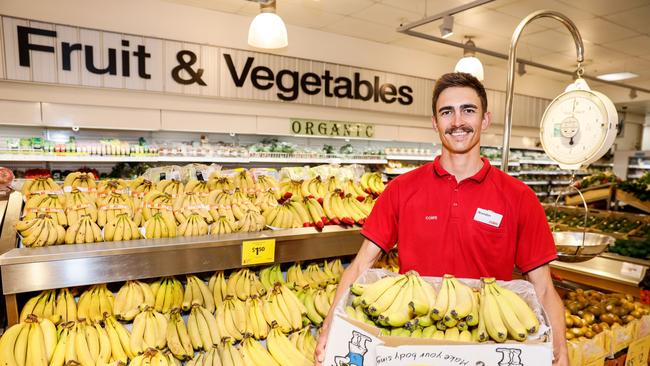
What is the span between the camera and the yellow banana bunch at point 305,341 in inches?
69.7

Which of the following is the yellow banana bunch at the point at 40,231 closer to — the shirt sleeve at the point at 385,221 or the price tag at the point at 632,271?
the shirt sleeve at the point at 385,221

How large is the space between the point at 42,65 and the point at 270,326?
452cm

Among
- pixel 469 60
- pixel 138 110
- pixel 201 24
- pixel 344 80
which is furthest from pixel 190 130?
pixel 469 60

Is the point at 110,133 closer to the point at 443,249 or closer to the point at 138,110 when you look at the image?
the point at 138,110

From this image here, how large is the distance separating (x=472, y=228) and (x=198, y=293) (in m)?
1.36

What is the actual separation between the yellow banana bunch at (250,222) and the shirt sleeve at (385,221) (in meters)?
0.66

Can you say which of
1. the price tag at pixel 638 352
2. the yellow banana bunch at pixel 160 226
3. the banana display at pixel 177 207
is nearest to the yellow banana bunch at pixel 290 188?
the banana display at pixel 177 207

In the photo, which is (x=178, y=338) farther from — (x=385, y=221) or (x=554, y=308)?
(x=554, y=308)

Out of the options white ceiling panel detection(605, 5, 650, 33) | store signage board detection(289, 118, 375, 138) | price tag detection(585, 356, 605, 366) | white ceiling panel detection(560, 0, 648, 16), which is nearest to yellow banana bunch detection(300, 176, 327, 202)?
price tag detection(585, 356, 605, 366)

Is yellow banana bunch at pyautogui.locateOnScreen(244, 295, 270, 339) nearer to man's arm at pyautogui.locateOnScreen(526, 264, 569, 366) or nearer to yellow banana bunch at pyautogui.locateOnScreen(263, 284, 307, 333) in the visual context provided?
yellow banana bunch at pyautogui.locateOnScreen(263, 284, 307, 333)

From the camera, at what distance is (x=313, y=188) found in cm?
278

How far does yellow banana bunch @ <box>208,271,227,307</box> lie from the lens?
2.00m

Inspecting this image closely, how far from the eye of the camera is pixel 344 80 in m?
6.48

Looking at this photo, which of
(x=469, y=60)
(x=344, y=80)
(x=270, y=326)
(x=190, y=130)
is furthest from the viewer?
(x=344, y=80)
